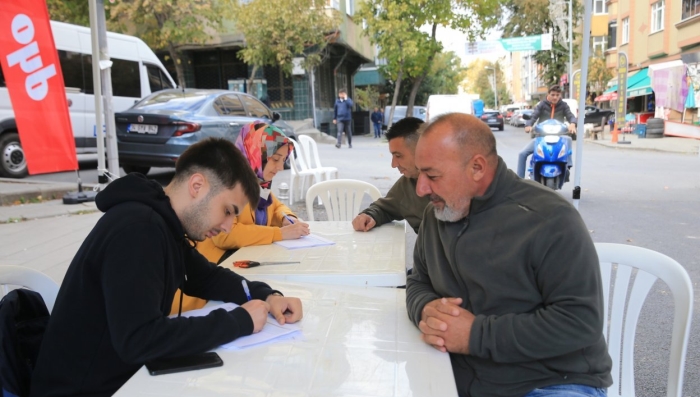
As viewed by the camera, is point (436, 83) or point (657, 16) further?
point (436, 83)

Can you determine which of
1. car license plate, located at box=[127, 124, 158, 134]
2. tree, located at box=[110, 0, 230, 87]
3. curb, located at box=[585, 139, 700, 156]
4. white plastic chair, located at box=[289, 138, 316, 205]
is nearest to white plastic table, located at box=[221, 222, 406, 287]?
white plastic chair, located at box=[289, 138, 316, 205]

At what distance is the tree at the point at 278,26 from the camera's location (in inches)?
723

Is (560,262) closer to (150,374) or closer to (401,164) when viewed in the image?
(150,374)

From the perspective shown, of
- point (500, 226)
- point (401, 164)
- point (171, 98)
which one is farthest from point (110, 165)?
point (500, 226)

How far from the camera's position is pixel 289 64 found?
2014cm

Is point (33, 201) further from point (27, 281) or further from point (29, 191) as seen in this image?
point (27, 281)

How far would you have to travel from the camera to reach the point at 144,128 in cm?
879

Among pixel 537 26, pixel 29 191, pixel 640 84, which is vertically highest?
Result: pixel 537 26

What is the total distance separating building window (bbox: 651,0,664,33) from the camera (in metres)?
26.5

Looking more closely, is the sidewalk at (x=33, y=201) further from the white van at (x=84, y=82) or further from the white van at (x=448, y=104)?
the white van at (x=448, y=104)

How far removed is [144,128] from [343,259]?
280 inches

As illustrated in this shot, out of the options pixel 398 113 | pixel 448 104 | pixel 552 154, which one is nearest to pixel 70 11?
pixel 448 104

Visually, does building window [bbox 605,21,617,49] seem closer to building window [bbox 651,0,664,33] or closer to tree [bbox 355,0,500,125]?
building window [bbox 651,0,664,33]

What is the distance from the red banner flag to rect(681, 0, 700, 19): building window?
24.9m
